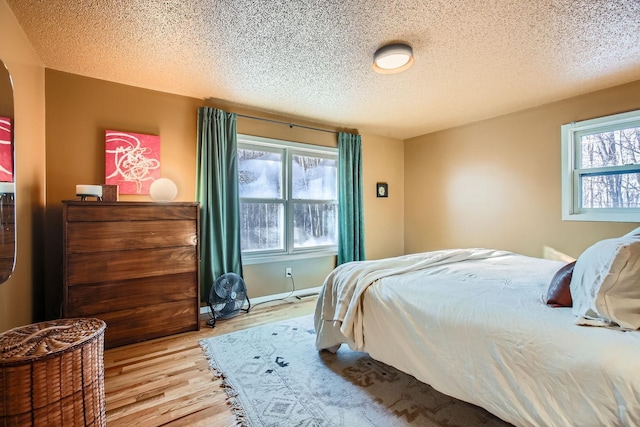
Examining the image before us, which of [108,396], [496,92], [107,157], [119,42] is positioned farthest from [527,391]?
[107,157]

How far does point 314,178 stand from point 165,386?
280cm

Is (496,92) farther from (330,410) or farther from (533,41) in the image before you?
(330,410)

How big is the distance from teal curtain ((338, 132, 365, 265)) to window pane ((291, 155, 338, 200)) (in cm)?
16

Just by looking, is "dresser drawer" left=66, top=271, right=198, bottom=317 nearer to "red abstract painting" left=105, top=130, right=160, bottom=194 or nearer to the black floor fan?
the black floor fan

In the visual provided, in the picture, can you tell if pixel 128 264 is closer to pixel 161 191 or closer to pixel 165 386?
pixel 161 191

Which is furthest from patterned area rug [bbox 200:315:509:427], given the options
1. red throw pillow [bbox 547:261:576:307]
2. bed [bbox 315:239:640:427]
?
red throw pillow [bbox 547:261:576:307]

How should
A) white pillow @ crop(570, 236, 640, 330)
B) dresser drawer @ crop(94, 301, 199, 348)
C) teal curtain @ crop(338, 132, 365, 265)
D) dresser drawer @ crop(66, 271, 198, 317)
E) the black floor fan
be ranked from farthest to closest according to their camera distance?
teal curtain @ crop(338, 132, 365, 265), the black floor fan, dresser drawer @ crop(94, 301, 199, 348), dresser drawer @ crop(66, 271, 198, 317), white pillow @ crop(570, 236, 640, 330)

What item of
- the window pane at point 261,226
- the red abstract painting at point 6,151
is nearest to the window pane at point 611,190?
the window pane at point 261,226

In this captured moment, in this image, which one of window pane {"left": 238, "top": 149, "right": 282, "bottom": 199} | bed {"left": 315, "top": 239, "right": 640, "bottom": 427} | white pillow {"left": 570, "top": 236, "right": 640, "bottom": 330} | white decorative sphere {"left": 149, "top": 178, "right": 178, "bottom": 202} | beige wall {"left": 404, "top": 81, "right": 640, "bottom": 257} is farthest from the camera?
A: window pane {"left": 238, "top": 149, "right": 282, "bottom": 199}

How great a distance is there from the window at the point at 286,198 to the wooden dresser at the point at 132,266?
2.85 feet

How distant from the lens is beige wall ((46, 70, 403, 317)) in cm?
242

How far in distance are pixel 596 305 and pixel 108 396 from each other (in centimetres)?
248

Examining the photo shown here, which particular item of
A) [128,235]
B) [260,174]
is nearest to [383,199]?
[260,174]

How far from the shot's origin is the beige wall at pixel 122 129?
2420 mm
